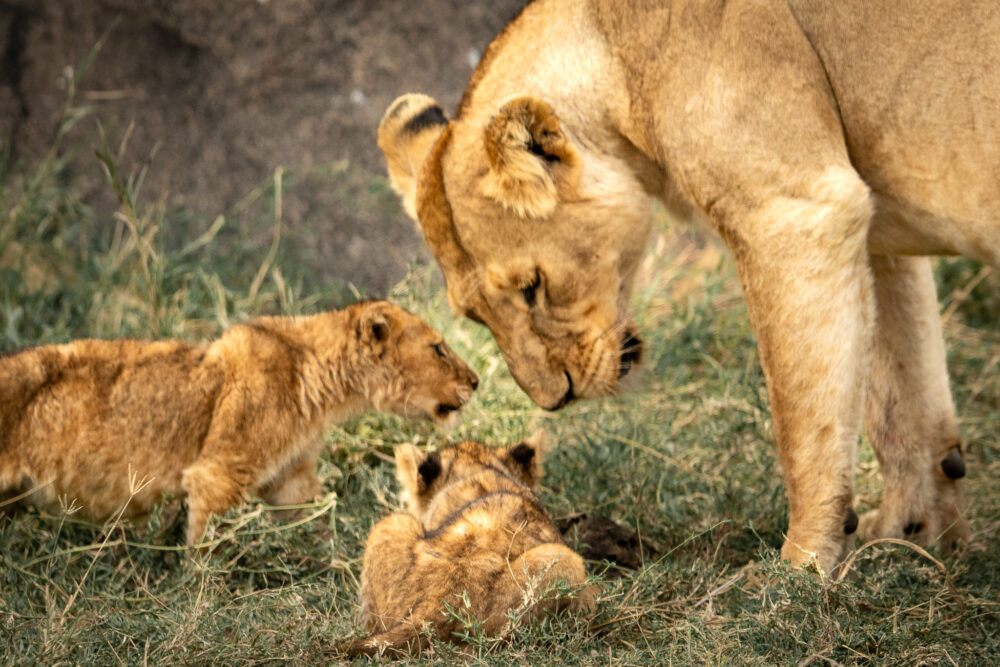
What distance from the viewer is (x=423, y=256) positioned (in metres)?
6.76

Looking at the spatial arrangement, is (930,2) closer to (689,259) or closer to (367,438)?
(367,438)

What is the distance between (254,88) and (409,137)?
293 cm

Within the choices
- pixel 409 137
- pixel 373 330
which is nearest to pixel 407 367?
pixel 373 330

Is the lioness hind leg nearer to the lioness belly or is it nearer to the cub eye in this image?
the lioness belly

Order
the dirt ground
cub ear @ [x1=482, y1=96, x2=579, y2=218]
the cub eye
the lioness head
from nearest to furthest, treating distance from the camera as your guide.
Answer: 1. cub ear @ [x1=482, y1=96, x2=579, y2=218]
2. the lioness head
3. the cub eye
4. the dirt ground

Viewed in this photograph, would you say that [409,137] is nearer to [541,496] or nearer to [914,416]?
[541,496]

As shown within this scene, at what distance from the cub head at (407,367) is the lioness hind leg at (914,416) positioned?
1589 mm

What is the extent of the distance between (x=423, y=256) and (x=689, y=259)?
1.73 m

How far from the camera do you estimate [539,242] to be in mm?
3781

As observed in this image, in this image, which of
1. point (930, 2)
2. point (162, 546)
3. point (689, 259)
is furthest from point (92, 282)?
point (930, 2)

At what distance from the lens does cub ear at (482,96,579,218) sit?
3.49 meters

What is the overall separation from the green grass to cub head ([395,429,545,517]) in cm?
36

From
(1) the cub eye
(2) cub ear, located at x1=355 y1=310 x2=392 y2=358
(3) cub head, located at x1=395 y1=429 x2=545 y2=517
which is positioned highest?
(1) the cub eye

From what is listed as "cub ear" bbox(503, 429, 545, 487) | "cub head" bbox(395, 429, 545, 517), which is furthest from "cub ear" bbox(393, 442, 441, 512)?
"cub ear" bbox(503, 429, 545, 487)
